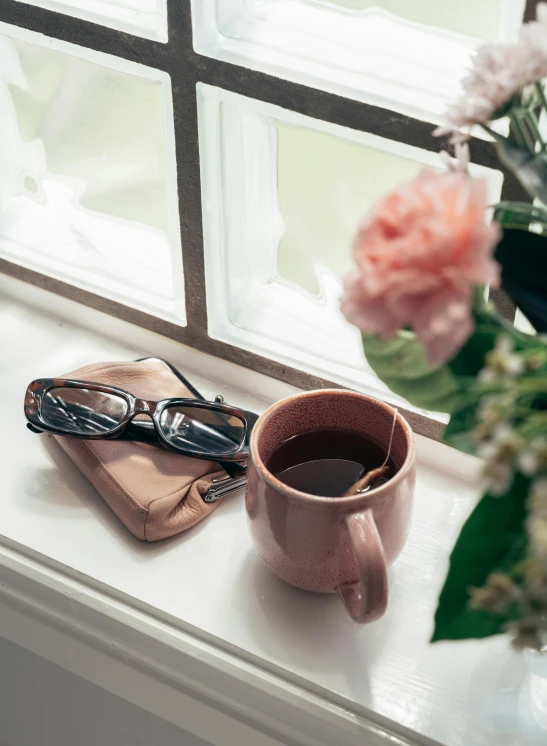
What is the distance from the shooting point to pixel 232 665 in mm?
618

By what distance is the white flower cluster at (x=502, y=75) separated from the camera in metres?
0.40

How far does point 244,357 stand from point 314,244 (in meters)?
0.11

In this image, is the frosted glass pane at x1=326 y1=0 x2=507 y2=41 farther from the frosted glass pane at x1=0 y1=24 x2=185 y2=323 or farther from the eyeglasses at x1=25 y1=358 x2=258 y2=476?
the eyeglasses at x1=25 y1=358 x2=258 y2=476

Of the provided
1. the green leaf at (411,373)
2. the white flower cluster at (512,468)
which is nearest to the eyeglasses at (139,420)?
the green leaf at (411,373)

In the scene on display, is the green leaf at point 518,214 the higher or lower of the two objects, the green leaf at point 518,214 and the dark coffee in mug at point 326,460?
the higher

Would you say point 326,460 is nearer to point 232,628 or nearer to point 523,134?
point 232,628

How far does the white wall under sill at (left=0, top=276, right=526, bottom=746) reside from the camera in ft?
1.96

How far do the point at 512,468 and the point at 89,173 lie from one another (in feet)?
1.84

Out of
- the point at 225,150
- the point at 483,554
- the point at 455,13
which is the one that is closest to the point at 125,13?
the point at 225,150

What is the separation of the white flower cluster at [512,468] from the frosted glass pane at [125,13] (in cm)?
42

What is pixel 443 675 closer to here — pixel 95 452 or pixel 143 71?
pixel 95 452

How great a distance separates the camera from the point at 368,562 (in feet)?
1.74

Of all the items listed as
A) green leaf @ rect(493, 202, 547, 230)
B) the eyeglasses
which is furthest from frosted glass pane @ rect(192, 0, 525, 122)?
the eyeglasses

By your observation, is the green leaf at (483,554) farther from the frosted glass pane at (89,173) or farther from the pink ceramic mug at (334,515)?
the frosted glass pane at (89,173)
